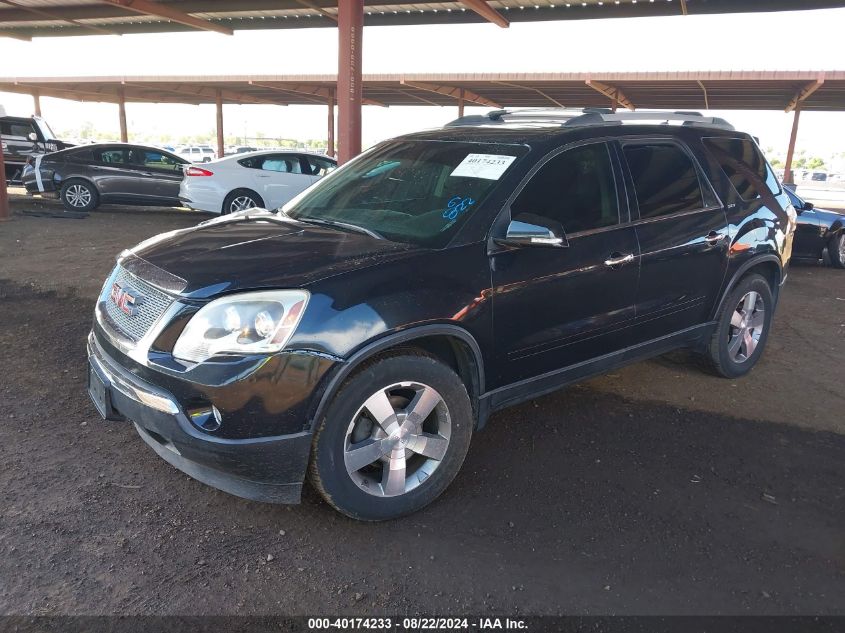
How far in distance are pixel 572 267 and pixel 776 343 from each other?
367cm

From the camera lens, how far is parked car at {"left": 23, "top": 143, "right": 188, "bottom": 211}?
14086 mm

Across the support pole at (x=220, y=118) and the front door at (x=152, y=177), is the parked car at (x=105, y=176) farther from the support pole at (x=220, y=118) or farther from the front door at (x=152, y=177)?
the support pole at (x=220, y=118)

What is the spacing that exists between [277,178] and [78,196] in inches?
198

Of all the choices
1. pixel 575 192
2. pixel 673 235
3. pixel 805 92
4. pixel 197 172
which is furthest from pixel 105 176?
pixel 805 92

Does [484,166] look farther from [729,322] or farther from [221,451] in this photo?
[729,322]

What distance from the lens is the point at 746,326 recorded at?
16.4ft

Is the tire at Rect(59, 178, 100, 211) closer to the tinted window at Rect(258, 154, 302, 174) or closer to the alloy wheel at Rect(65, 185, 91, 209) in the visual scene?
the alloy wheel at Rect(65, 185, 91, 209)

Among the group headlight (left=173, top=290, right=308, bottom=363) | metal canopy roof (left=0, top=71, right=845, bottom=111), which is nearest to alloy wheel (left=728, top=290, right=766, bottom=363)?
headlight (left=173, top=290, right=308, bottom=363)

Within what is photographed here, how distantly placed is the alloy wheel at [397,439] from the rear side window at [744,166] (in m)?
2.96

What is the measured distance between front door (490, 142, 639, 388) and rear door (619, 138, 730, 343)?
0.50 ft

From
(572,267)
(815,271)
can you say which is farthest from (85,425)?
(815,271)

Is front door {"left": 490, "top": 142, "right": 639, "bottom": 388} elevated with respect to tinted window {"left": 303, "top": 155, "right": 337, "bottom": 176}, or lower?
elevated

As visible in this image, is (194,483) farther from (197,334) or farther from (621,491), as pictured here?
(621,491)

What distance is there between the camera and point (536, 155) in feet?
11.5
